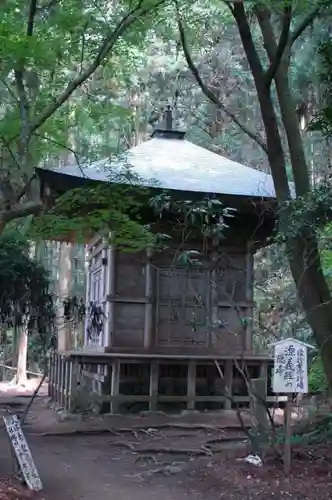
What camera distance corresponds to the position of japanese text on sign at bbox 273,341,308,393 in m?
6.50

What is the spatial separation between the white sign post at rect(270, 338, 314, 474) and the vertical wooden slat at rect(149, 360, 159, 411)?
189 inches

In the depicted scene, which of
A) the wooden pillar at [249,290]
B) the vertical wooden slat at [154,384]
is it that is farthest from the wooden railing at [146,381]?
the wooden pillar at [249,290]

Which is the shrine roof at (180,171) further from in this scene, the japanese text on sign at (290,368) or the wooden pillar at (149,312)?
the japanese text on sign at (290,368)

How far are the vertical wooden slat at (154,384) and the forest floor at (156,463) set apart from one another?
238 millimetres

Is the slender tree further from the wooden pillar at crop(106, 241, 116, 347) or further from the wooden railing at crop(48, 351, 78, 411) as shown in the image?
the wooden railing at crop(48, 351, 78, 411)

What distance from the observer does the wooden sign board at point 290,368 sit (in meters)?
6.50

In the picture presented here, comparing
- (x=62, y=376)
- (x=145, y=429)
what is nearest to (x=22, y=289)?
(x=145, y=429)

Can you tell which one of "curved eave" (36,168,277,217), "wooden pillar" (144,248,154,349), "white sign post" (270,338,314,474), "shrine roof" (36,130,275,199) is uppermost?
"shrine roof" (36,130,275,199)

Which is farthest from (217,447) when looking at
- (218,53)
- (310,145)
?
(218,53)

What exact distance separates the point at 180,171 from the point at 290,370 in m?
6.11

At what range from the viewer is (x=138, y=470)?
7340 mm

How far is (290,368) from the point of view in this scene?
257 inches

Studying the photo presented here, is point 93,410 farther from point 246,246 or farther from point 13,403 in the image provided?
point 246,246

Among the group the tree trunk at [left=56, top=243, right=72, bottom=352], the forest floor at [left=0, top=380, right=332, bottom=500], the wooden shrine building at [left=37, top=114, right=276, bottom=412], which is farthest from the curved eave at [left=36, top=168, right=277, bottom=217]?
the tree trunk at [left=56, top=243, right=72, bottom=352]
